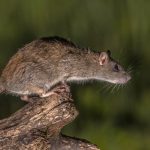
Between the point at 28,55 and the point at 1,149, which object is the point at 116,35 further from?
the point at 1,149

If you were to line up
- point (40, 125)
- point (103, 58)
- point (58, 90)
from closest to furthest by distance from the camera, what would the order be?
1. point (40, 125)
2. point (58, 90)
3. point (103, 58)

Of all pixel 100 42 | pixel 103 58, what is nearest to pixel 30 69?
pixel 103 58

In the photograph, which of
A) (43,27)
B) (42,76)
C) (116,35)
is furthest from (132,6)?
(42,76)

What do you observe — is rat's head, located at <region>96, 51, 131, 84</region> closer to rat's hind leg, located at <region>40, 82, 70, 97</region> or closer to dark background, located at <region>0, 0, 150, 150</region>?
rat's hind leg, located at <region>40, 82, 70, 97</region>

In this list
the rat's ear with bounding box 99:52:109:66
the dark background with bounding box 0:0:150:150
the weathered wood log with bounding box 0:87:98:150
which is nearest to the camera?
the weathered wood log with bounding box 0:87:98:150

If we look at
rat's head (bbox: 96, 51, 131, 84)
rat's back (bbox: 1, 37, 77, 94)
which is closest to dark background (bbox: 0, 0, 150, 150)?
rat's head (bbox: 96, 51, 131, 84)

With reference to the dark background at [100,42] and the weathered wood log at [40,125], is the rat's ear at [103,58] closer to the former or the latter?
the weathered wood log at [40,125]

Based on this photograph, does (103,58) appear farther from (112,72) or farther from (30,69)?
(30,69)
